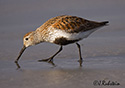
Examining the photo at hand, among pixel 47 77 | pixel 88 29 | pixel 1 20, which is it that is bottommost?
pixel 47 77

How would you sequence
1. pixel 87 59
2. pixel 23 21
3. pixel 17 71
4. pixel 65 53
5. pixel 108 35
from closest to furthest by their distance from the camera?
pixel 17 71
pixel 87 59
pixel 65 53
pixel 108 35
pixel 23 21

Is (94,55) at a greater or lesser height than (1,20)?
lesser

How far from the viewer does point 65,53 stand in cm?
847

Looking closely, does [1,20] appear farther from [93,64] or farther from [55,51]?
[93,64]

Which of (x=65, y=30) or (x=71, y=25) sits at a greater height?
(x=71, y=25)

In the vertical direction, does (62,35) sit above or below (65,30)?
below

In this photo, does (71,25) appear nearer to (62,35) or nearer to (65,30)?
(65,30)

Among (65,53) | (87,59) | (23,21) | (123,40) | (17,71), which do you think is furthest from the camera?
(23,21)

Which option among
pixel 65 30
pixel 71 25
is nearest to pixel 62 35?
pixel 65 30

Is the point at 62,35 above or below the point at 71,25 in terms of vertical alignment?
below

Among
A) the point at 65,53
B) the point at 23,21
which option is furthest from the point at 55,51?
the point at 23,21

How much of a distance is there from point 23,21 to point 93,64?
553cm

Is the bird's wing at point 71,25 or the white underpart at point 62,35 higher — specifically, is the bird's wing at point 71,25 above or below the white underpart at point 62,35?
above

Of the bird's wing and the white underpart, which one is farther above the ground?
the bird's wing
